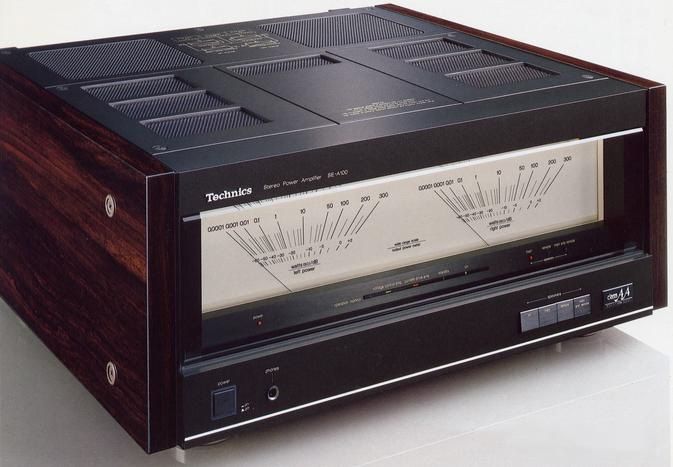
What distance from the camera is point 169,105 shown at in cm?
158

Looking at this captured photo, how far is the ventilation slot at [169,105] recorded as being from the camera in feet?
5.04

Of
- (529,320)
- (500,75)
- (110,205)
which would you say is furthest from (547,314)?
(110,205)

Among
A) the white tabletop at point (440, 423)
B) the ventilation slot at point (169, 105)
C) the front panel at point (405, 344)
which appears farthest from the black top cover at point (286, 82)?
the white tabletop at point (440, 423)

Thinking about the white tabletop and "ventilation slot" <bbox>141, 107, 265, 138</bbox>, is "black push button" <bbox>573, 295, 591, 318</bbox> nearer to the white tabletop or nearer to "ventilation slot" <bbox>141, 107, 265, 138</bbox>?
the white tabletop

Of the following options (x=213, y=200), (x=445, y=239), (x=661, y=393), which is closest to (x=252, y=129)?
(x=213, y=200)

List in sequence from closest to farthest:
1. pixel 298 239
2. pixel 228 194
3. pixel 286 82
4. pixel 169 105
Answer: pixel 228 194 < pixel 298 239 < pixel 169 105 < pixel 286 82

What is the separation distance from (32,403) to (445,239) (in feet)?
1.69

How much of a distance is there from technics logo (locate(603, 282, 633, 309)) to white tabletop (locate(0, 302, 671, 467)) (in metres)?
0.08

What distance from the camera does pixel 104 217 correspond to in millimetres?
1429

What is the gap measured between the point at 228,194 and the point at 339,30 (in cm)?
68

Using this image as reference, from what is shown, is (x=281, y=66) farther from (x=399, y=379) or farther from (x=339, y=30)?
(x=399, y=379)

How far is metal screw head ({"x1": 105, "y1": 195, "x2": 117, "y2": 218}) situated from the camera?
1.40 metres

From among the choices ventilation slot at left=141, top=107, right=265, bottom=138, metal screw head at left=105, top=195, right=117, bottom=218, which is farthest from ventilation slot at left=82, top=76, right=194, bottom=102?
metal screw head at left=105, top=195, right=117, bottom=218

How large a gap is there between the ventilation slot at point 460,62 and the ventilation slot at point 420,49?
0.03 meters
